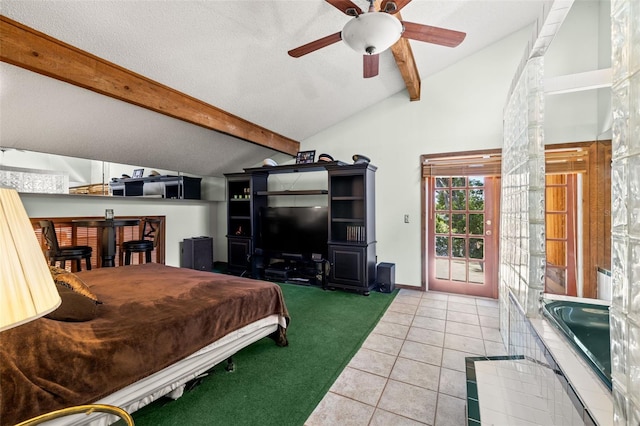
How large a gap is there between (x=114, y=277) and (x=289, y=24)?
9.39 ft

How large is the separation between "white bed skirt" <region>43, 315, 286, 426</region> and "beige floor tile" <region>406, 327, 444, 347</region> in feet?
→ 4.83

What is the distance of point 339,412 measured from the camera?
5.80ft

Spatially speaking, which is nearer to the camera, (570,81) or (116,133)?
(570,81)

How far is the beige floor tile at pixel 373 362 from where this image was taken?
2.22m

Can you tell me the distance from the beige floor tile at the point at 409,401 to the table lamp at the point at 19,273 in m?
1.91

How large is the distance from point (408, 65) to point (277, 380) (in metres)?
3.65

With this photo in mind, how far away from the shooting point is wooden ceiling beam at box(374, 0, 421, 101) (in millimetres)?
3035

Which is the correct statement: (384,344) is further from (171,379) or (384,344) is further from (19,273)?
(19,273)

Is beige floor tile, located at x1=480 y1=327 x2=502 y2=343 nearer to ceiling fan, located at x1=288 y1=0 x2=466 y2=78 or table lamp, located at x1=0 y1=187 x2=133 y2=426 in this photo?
ceiling fan, located at x1=288 y1=0 x2=466 y2=78

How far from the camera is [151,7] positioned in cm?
215

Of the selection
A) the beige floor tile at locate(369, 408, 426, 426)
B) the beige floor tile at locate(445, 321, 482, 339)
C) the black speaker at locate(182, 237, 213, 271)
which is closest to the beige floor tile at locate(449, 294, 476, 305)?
the beige floor tile at locate(445, 321, 482, 339)

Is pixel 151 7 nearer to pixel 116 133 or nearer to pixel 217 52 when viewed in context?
pixel 217 52

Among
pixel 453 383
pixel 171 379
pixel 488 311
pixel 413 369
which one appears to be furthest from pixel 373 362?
pixel 488 311

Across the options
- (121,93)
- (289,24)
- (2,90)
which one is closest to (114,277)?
(121,93)
